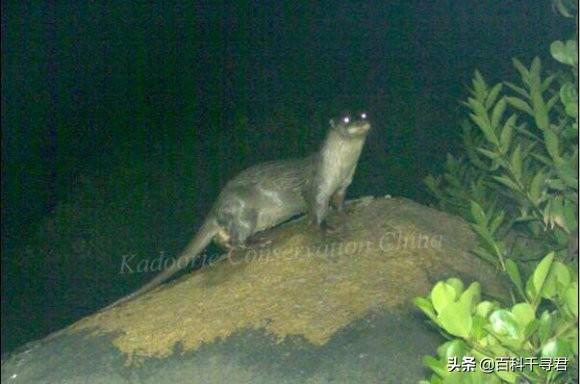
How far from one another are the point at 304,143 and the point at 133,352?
15.0ft

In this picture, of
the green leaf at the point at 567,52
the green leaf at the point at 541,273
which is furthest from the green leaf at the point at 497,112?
the green leaf at the point at 541,273

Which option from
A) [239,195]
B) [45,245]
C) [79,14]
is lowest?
[45,245]

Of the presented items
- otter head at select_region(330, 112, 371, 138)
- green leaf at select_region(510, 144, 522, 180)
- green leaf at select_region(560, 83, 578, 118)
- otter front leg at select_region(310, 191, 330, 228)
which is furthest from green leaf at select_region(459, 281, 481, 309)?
otter head at select_region(330, 112, 371, 138)

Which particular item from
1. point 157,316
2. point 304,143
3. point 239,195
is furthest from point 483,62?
point 157,316

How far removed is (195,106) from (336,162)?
329 cm

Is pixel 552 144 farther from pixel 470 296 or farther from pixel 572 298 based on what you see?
pixel 470 296

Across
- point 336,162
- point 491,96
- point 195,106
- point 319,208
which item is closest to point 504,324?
point 491,96

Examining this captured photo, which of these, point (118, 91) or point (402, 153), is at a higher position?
point (118, 91)

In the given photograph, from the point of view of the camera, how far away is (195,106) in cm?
888

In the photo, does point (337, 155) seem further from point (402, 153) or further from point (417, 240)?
point (402, 153)

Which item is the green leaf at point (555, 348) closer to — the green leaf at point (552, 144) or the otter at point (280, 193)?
the green leaf at point (552, 144)

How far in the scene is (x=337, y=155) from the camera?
19.5ft

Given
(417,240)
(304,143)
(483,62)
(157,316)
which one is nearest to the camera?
(157,316)

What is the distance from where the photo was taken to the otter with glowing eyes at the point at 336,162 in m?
5.80
